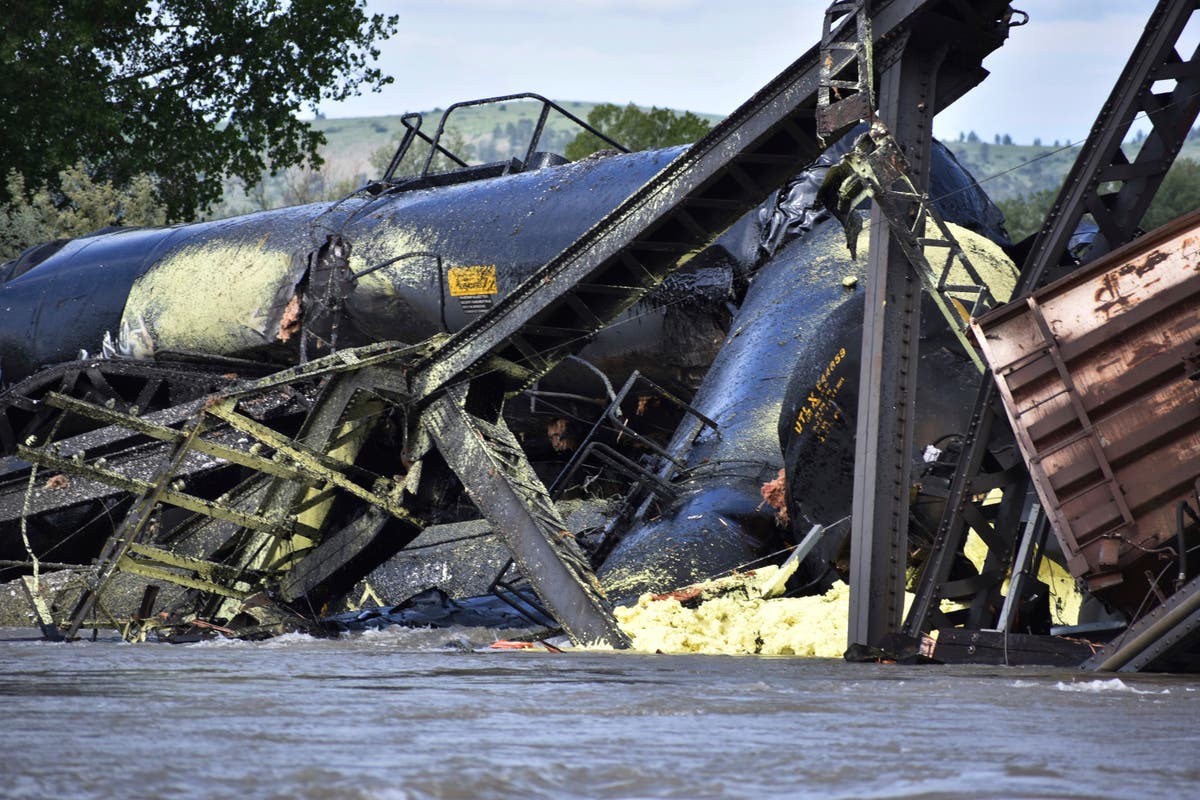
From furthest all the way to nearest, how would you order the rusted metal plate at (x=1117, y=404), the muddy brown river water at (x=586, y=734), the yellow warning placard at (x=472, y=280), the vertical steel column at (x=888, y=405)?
the yellow warning placard at (x=472, y=280) < the vertical steel column at (x=888, y=405) < the rusted metal plate at (x=1117, y=404) < the muddy brown river water at (x=586, y=734)

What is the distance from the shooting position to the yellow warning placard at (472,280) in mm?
14445

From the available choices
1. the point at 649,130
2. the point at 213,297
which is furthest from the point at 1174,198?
the point at 213,297

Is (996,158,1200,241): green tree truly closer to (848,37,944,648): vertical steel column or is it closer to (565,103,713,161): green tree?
(565,103,713,161): green tree

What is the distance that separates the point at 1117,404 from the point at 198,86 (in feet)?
104

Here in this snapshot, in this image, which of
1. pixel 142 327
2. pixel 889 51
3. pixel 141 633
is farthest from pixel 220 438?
pixel 889 51

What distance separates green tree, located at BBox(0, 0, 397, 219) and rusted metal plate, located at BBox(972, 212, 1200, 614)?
28485 mm

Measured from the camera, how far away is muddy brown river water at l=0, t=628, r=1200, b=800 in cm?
287

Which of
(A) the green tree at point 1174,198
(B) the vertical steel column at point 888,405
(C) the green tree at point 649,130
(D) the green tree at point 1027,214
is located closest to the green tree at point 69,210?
(B) the vertical steel column at point 888,405

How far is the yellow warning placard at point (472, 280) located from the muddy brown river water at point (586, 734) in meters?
8.22

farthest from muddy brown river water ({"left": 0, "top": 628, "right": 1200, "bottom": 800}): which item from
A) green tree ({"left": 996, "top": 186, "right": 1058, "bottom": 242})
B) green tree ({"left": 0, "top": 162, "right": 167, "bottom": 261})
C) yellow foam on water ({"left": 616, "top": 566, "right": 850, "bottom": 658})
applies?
green tree ({"left": 996, "top": 186, "right": 1058, "bottom": 242})

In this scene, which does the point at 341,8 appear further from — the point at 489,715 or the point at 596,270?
the point at 489,715

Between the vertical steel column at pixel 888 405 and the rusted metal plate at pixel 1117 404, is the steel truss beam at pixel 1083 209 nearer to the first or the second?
the vertical steel column at pixel 888 405

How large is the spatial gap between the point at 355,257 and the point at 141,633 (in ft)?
19.0

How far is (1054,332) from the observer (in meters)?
7.45
